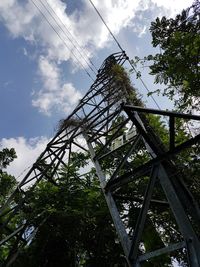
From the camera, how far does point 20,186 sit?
852cm

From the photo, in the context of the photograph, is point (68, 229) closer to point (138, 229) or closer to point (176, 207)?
point (138, 229)

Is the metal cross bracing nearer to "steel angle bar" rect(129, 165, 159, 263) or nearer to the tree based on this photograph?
"steel angle bar" rect(129, 165, 159, 263)

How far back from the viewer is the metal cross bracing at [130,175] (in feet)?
15.1

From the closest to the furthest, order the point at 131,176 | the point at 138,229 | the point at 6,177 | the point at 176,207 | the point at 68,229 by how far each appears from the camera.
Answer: the point at 176,207 < the point at 138,229 < the point at 131,176 < the point at 68,229 < the point at 6,177

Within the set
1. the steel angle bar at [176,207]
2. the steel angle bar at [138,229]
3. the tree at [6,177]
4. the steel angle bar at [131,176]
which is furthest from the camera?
the tree at [6,177]

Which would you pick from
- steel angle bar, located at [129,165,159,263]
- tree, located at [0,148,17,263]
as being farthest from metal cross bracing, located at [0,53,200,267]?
tree, located at [0,148,17,263]

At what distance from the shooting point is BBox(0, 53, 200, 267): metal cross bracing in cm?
461

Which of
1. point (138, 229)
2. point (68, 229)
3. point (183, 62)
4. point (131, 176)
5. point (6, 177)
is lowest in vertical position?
point (138, 229)

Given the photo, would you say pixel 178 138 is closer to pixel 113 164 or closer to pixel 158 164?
pixel 113 164

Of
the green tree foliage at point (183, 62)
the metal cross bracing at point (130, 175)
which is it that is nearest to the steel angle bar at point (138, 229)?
the metal cross bracing at point (130, 175)

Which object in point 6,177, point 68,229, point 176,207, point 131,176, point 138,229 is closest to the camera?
point 176,207

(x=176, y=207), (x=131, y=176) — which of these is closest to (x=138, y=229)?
(x=176, y=207)

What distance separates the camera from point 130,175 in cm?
524

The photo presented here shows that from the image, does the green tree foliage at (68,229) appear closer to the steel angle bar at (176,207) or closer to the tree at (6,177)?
the steel angle bar at (176,207)
